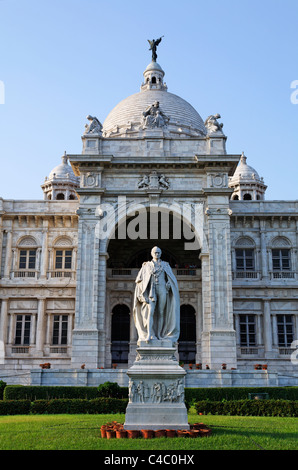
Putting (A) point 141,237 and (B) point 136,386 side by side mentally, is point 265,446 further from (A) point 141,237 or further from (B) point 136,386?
(A) point 141,237

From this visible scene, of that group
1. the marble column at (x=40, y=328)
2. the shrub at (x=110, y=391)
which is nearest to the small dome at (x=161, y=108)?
the marble column at (x=40, y=328)

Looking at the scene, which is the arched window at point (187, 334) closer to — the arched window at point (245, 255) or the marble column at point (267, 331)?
the arched window at point (245, 255)

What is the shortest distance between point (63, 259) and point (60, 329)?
540cm

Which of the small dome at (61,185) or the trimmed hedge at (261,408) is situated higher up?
the small dome at (61,185)

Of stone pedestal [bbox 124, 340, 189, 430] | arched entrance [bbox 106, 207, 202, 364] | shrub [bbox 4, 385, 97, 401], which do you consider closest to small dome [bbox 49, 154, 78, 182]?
arched entrance [bbox 106, 207, 202, 364]

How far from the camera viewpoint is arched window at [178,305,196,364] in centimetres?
3950

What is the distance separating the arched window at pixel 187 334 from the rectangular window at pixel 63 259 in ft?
31.1

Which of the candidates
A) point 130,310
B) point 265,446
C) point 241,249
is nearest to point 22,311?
point 130,310

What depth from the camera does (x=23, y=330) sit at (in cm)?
3884

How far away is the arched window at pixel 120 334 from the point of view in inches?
1543

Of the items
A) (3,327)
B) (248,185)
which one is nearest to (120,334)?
(3,327)

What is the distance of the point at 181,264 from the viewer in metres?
42.4

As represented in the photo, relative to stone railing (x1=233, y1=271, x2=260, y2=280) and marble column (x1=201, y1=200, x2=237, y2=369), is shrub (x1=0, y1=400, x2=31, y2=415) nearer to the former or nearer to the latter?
marble column (x1=201, y1=200, x2=237, y2=369)

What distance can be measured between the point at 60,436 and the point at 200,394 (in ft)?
43.6
